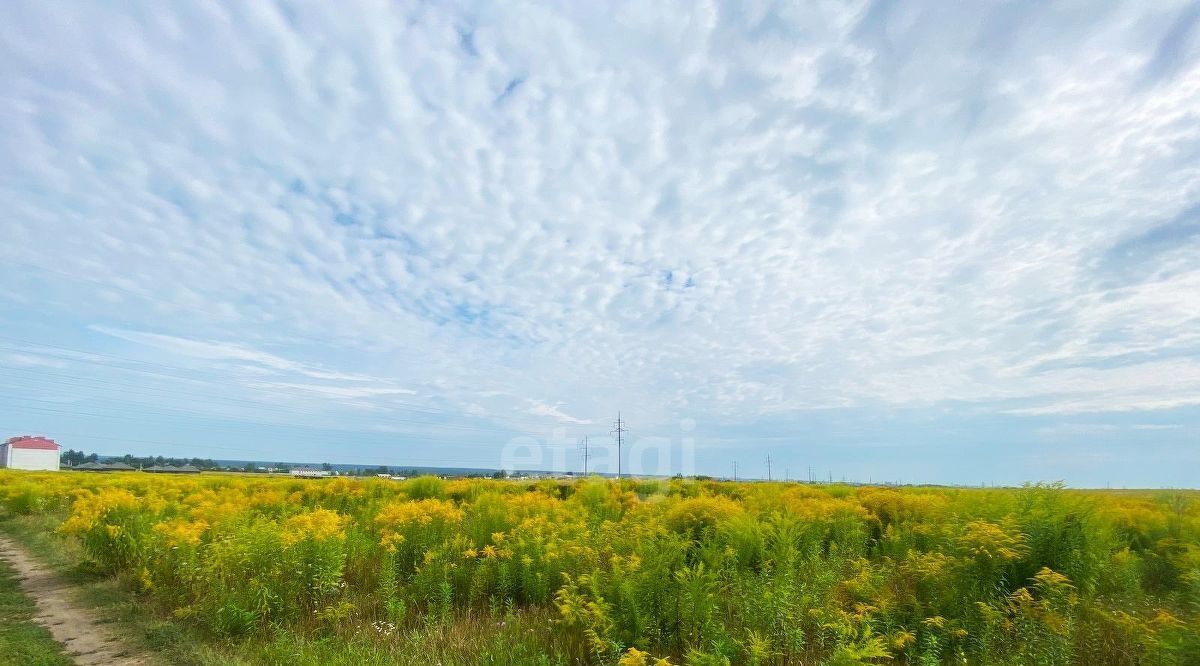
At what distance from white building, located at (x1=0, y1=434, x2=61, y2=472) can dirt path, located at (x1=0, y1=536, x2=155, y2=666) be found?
297 ft

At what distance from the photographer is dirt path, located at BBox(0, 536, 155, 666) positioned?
562 centimetres

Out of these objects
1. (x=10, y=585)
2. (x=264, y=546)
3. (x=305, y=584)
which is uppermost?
(x=264, y=546)

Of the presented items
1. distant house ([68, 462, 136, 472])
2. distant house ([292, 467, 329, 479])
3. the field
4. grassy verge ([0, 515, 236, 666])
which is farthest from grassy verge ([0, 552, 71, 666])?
distant house ([68, 462, 136, 472])

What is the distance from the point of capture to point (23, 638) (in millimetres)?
5984

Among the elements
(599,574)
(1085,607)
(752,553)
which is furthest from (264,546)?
(1085,607)

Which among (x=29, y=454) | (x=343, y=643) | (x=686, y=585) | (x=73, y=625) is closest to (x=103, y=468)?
(x=29, y=454)

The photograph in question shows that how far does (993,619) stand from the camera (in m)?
4.43

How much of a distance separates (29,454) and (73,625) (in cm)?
9907

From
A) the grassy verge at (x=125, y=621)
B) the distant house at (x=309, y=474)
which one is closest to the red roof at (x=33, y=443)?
the distant house at (x=309, y=474)

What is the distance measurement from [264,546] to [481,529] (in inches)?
118

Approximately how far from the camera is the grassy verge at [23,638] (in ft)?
17.8

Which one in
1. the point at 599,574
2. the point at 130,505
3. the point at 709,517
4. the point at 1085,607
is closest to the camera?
the point at 1085,607

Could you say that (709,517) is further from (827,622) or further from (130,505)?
(130,505)

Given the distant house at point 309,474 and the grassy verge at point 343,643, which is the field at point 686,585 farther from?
the distant house at point 309,474
